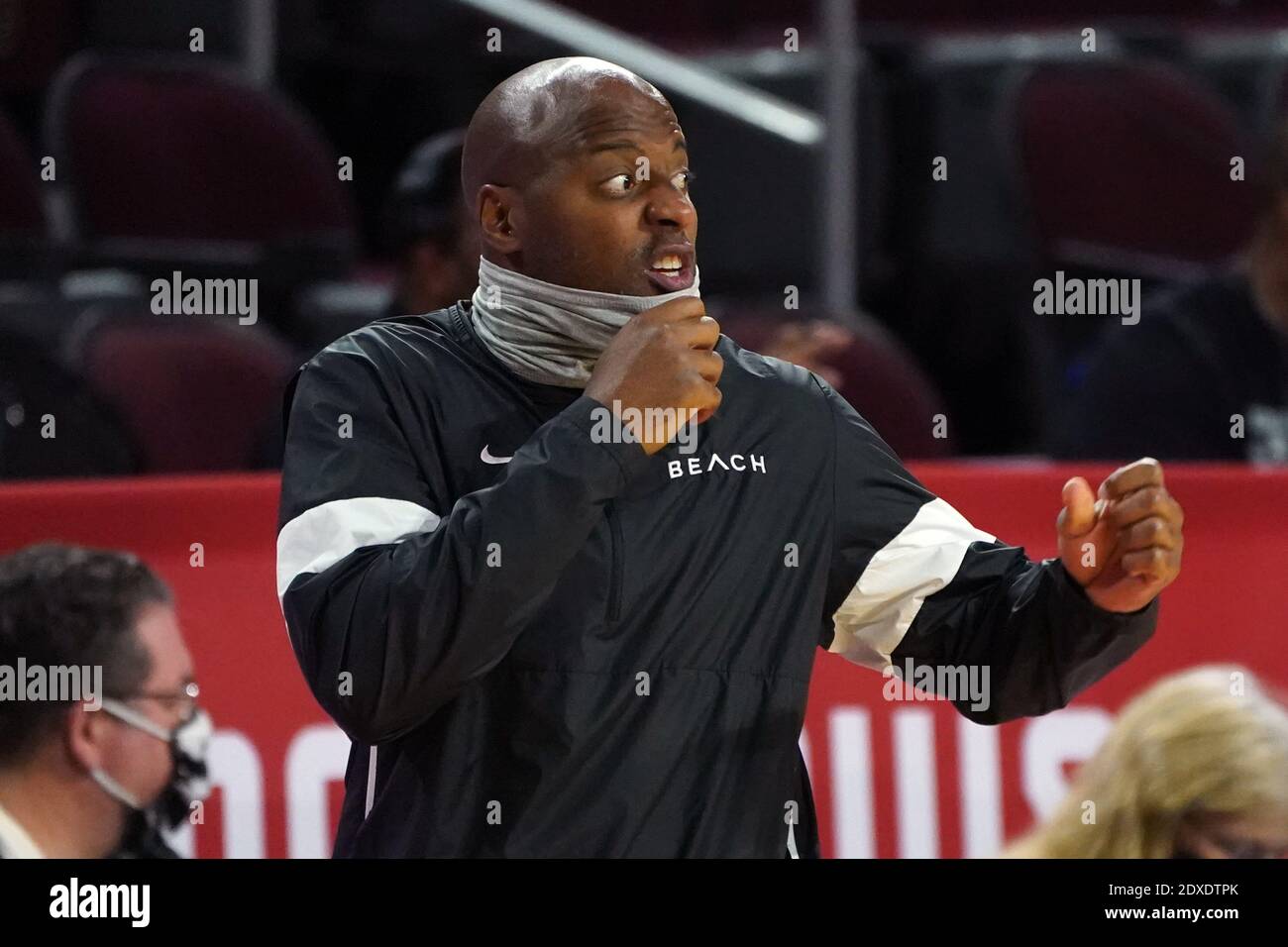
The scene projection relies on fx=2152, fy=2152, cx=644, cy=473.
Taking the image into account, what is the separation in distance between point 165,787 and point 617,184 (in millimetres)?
1490

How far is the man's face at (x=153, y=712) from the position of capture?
3.09m

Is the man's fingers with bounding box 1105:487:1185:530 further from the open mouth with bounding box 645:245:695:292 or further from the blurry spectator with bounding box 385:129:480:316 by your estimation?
the blurry spectator with bounding box 385:129:480:316

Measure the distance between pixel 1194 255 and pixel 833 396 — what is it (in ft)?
14.3

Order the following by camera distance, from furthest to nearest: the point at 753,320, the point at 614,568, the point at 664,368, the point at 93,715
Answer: the point at 753,320
the point at 93,715
the point at 614,568
the point at 664,368

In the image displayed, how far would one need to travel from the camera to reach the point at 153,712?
10.4ft

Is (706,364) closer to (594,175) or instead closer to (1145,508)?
(594,175)

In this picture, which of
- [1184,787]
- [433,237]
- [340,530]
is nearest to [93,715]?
[340,530]

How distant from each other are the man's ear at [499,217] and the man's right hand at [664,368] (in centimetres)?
24

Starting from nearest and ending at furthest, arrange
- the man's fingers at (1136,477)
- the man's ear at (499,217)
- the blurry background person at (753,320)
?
1. the man's fingers at (1136,477)
2. the man's ear at (499,217)
3. the blurry background person at (753,320)

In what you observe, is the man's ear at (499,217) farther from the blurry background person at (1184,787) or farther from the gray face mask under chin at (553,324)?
the blurry background person at (1184,787)

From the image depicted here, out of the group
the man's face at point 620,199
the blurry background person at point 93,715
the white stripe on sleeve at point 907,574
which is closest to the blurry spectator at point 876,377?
the blurry background person at point 93,715

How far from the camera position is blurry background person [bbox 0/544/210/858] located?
300cm
